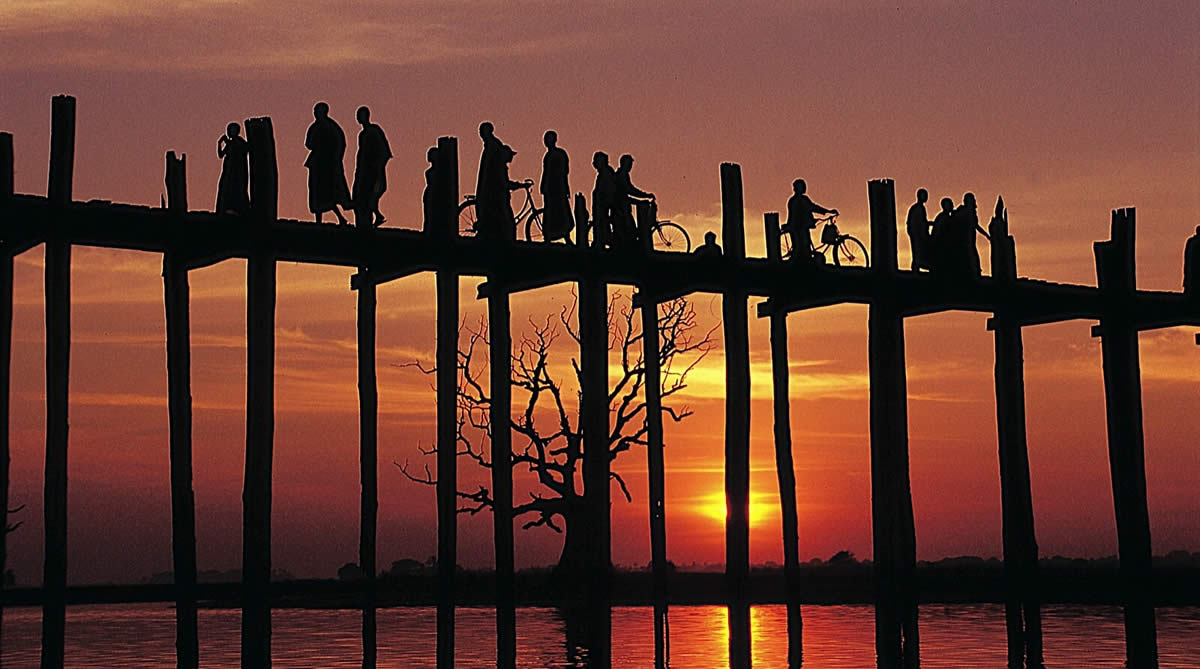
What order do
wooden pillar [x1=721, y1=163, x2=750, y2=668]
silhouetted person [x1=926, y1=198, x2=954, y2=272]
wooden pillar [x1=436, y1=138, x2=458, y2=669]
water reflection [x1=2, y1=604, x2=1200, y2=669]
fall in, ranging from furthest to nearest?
1. water reflection [x1=2, y1=604, x2=1200, y2=669]
2. silhouetted person [x1=926, y1=198, x2=954, y2=272]
3. wooden pillar [x1=721, y1=163, x2=750, y2=668]
4. wooden pillar [x1=436, y1=138, x2=458, y2=669]

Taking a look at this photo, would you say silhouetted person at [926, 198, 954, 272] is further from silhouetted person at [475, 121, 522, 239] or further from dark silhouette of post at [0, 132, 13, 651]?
dark silhouette of post at [0, 132, 13, 651]

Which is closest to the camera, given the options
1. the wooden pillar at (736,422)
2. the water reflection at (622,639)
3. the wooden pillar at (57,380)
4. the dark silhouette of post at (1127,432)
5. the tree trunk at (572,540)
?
the wooden pillar at (57,380)

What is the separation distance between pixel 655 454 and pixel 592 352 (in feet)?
4.94

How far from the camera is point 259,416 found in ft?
50.8

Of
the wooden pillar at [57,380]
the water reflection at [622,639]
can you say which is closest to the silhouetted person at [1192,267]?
the water reflection at [622,639]

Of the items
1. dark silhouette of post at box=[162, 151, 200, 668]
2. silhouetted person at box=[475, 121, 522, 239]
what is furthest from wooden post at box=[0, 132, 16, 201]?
silhouetted person at box=[475, 121, 522, 239]

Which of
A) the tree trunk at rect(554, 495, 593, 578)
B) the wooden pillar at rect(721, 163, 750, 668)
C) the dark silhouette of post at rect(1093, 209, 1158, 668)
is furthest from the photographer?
the tree trunk at rect(554, 495, 593, 578)

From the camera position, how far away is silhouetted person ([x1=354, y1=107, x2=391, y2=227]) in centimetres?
1688

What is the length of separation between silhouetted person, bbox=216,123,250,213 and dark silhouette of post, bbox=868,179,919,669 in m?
6.50

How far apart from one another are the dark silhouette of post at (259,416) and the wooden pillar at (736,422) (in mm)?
4624

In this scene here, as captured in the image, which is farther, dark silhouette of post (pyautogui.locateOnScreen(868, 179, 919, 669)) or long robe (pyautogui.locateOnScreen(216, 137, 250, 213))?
dark silhouette of post (pyautogui.locateOnScreen(868, 179, 919, 669))

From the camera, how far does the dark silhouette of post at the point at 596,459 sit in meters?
17.1

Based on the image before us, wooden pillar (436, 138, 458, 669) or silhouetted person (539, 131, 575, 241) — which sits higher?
silhouetted person (539, 131, 575, 241)

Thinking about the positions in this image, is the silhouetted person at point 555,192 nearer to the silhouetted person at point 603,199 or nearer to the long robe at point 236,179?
the silhouetted person at point 603,199
